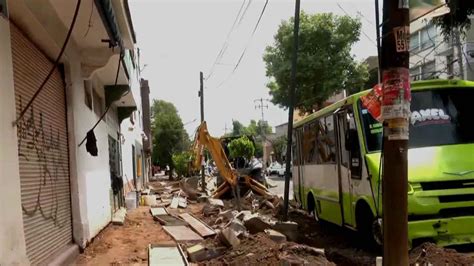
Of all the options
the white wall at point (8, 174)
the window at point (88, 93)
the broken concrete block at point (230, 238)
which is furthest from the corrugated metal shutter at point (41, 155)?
the broken concrete block at point (230, 238)

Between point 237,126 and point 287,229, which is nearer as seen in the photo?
point 287,229

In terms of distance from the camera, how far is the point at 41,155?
22.4ft

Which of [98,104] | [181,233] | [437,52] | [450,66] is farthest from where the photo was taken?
[437,52]

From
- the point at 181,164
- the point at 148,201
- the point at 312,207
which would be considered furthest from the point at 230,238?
the point at 181,164

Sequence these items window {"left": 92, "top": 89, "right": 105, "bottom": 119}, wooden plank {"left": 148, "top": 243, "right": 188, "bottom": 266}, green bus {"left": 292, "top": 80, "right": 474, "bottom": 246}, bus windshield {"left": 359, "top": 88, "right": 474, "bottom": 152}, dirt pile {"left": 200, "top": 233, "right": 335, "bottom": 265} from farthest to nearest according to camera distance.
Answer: window {"left": 92, "top": 89, "right": 105, "bottom": 119} < wooden plank {"left": 148, "top": 243, "right": 188, "bottom": 266} < bus windshield {"left": 359, "top": 88, "right": 474, "bottom": 152} < dirt pile {"left": 200, "top": 233, "right": 335, "bottom": 265} < green bus {"left": 292, "top": 80, "right": 474, "bottom": 246}

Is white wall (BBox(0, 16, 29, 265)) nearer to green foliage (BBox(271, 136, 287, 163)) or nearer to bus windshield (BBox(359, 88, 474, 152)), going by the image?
bus windshield (BBox(359, 88, 474, 152))

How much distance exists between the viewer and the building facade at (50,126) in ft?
16.3

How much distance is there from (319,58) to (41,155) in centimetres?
2667

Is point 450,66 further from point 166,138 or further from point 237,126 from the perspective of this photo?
point 237,126

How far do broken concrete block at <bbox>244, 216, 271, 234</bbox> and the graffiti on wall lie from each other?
4.34 metres

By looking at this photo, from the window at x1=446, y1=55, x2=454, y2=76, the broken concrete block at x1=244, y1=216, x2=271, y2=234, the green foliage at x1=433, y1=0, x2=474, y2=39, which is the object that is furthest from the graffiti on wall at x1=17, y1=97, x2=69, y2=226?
the window at x1=446, y1=55, x2=454, y2=76

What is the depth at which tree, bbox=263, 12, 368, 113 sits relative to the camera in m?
32.0

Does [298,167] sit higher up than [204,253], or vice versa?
[298,167]

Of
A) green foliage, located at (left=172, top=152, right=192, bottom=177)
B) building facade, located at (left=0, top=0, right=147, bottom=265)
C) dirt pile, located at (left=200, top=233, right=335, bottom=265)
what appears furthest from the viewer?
green foliage, located at (left=172, top=152, right=192, bottom=177)
